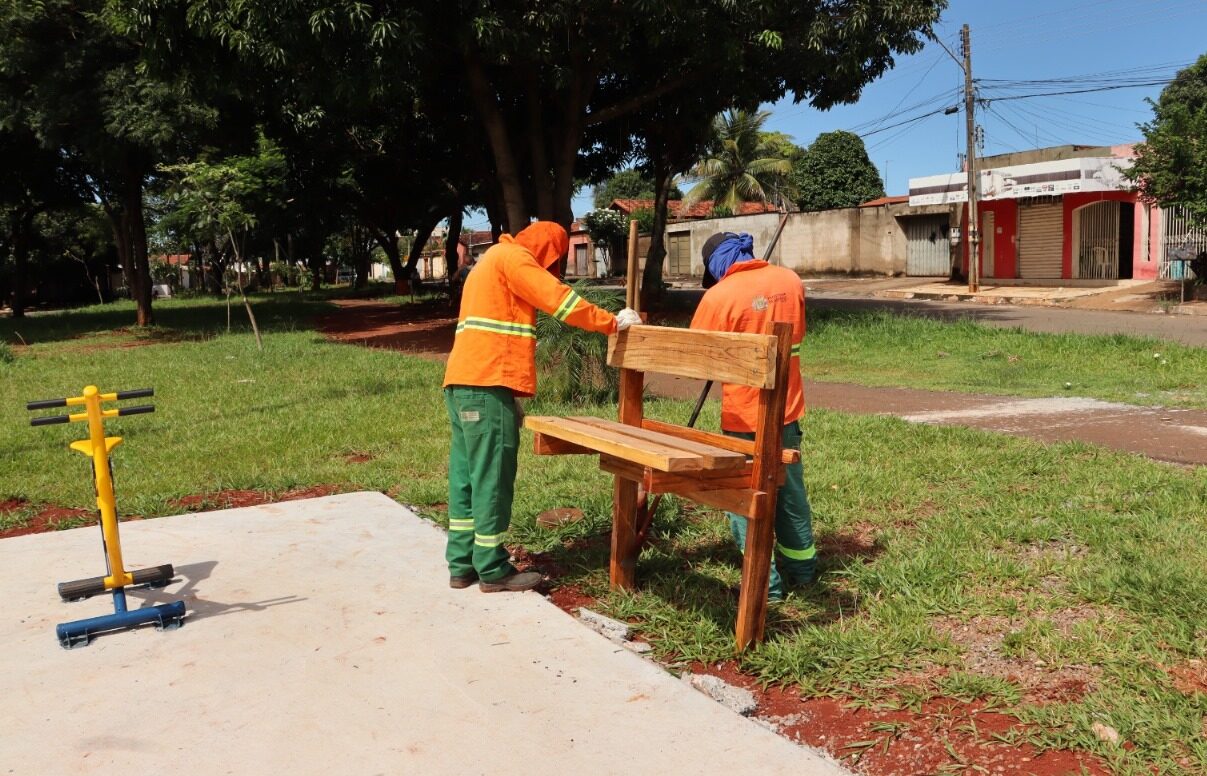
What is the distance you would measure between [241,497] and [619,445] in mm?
3668

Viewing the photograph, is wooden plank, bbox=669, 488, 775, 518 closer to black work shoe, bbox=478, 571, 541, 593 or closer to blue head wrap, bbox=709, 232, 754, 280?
black work shoe, bbox=478, 571, 541, 593

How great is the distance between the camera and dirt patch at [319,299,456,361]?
703 inches

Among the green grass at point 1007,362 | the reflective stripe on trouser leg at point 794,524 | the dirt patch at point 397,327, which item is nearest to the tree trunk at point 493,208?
the dirt patch at point 397,327

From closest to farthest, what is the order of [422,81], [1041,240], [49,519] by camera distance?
[49,519]
[422,81]
[1041,240]

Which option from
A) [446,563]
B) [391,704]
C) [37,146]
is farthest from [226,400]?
[37,146]

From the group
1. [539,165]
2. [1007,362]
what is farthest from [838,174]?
[1007,362]

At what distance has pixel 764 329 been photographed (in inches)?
162

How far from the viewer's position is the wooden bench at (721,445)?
338 centimetres

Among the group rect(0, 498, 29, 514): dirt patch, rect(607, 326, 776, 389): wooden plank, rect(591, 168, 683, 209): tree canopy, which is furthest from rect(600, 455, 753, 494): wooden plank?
rect(591, 168, 683, 209): tree canopy

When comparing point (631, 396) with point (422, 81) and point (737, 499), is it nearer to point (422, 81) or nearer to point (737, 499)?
point (737, 499)

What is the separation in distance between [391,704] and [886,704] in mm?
1596

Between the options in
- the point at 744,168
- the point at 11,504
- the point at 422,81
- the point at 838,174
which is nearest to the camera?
the point at 11,504

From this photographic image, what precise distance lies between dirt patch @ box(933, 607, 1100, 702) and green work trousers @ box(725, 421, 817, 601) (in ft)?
2.00

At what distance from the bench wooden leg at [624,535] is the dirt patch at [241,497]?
268 centimetres
